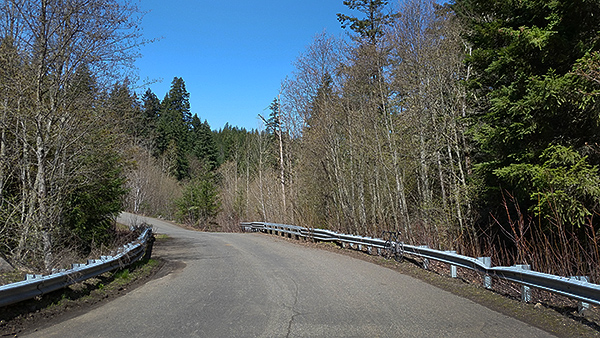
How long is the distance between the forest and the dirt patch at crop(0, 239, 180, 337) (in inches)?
51.4

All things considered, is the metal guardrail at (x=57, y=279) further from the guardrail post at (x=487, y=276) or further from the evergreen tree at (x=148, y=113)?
the guardrail post at (x=487, y=276)

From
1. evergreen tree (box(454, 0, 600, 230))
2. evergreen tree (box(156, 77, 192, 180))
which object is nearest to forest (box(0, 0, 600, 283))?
evergreen tree (box(454, 0, 600, 230))

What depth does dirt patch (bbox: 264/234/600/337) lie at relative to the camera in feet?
16.8

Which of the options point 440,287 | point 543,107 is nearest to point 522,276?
point 440,287

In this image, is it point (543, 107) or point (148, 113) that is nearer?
point (543, 107)

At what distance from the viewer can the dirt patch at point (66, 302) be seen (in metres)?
5.37

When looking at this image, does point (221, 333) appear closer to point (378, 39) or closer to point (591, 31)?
point (591, 31)

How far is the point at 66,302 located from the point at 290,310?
11.4 ft

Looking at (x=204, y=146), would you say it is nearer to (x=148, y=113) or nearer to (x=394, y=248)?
(x=148, y=113)

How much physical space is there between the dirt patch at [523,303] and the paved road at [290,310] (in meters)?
0.27

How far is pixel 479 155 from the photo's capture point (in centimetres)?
1319

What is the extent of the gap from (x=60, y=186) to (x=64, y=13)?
3718mm

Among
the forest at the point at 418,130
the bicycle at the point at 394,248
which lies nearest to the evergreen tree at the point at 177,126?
the forest at the point at 418,130

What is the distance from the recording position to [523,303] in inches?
250
